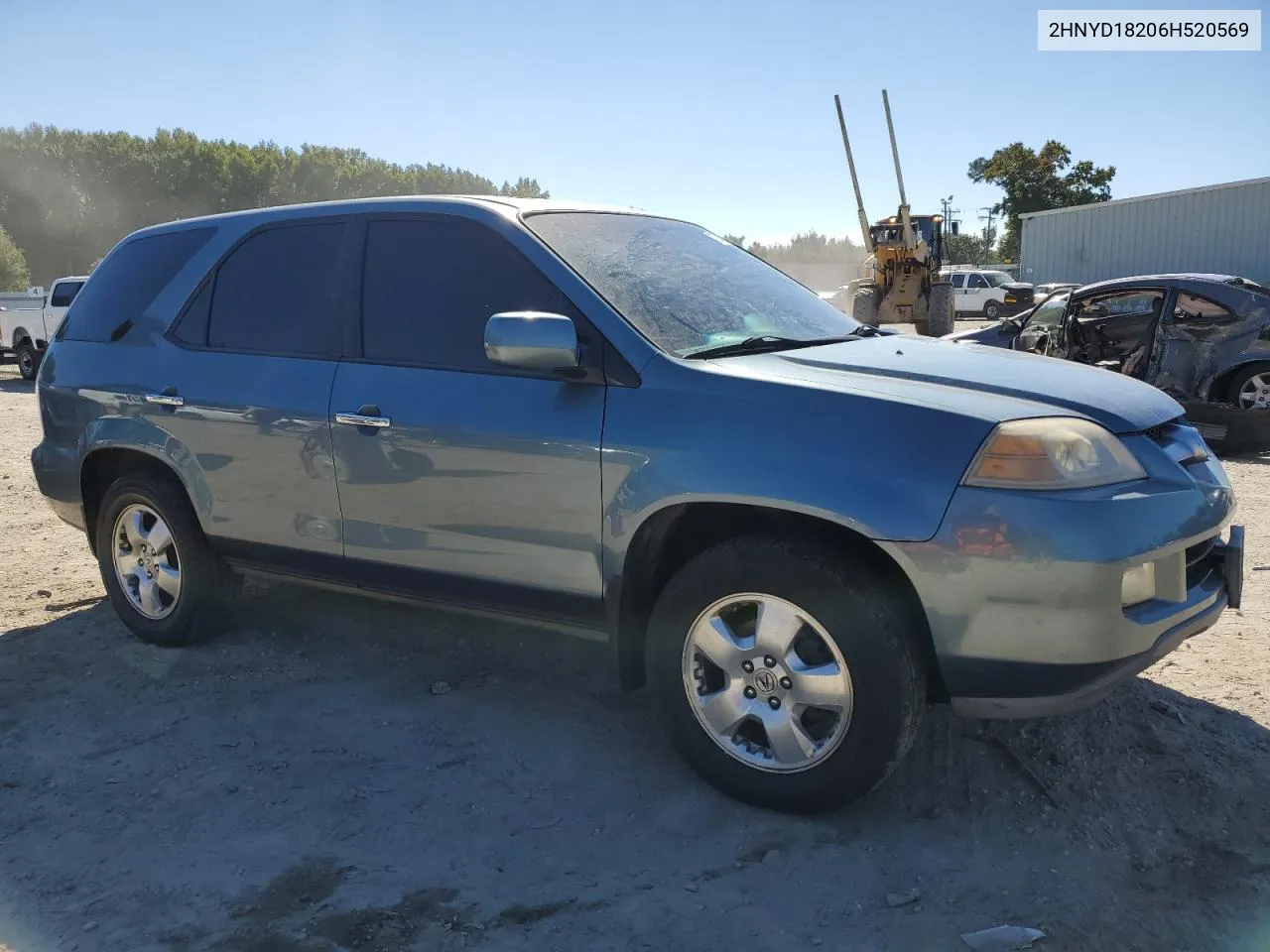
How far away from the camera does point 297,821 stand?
306 centimetres

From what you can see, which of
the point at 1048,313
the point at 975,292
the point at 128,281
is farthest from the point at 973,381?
the point at 975,292

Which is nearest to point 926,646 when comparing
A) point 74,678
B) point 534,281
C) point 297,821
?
point 534,281

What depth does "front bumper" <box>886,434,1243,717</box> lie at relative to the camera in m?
2.54

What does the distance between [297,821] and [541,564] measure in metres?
1.07

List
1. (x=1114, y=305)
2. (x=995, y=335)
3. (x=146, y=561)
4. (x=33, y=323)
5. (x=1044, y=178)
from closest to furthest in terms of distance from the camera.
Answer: (x=146, y=561)
(x=1114, y=305)
(x=995, y=335)
(x=33, y=323)
(x=1044, y=178)

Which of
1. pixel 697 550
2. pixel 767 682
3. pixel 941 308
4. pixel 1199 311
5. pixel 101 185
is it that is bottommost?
pixel 767 682

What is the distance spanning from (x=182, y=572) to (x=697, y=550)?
2.45 metres

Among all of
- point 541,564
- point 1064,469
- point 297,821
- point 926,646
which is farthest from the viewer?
point 541,564

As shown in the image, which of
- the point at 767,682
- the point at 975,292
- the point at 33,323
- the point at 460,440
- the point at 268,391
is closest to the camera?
the point at 767,682

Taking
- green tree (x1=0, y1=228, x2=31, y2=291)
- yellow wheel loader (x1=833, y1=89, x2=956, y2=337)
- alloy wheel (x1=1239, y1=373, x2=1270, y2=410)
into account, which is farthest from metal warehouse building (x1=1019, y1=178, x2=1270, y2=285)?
green tree (x1=0, y1=228, x2=31, y2=291)

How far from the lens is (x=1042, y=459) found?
2596 millimetres

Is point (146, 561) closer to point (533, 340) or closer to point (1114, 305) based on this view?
point (533, 340)

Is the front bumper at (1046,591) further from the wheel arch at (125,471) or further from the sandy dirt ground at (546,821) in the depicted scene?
the wheel arch at (125,471)

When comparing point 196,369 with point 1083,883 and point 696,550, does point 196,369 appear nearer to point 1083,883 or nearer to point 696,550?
point 696,550
